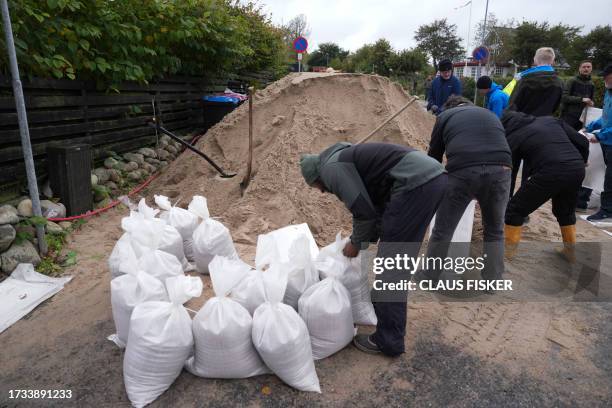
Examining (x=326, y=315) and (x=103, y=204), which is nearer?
(x=326, y=315)

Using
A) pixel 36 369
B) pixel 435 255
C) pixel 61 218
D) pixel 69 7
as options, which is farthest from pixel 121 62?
pixel 435 255

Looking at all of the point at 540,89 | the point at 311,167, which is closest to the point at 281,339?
the point at 311,167

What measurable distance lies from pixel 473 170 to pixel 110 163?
4.29 m

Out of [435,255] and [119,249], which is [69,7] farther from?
[435,255]

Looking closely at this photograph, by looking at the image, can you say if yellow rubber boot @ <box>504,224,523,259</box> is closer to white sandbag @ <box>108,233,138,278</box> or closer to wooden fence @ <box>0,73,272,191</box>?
white sandbag @ <box>108,233,138,278</box>

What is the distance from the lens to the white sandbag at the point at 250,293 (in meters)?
2.37

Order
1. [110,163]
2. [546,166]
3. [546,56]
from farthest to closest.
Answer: [110,163], [546,56], [546,166]

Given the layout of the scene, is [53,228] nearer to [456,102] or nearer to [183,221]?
[183,221]

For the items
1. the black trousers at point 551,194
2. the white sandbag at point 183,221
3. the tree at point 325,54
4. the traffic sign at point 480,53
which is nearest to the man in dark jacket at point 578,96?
the black trousers at point 551,194

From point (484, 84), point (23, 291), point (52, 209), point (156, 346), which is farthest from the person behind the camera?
point (484, 84)

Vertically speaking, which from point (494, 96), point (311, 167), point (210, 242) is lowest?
point (210, 242)

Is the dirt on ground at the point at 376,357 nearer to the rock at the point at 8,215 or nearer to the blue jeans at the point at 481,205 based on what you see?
the blue jeans at the point at 481,205

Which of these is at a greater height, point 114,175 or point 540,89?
point 540,89

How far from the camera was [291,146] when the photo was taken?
5148 mm
